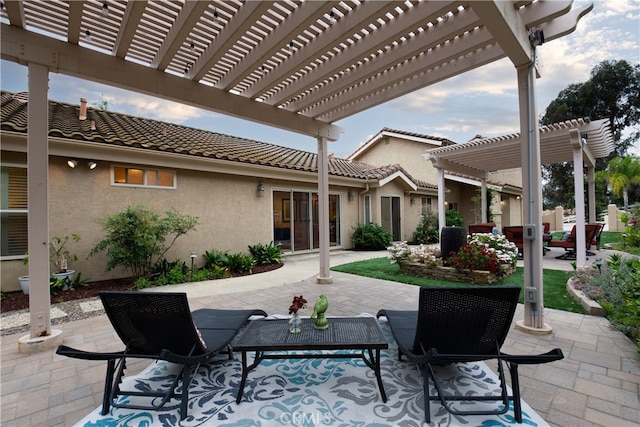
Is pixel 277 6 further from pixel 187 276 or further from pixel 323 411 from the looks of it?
pixel 187 276

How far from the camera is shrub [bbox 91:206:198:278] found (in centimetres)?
623

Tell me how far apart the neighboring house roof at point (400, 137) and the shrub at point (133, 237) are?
1460cm

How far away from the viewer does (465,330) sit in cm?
232

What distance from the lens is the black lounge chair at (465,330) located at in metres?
2.23

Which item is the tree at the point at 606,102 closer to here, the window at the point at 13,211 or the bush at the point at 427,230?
the bush at the point at 427,230

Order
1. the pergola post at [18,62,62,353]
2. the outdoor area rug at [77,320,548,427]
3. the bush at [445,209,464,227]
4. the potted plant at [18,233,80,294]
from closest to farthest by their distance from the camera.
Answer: the outdoor area rug at [77,320,548,427]
the pergola post at [18,62,62,353]
the potted plant at [18,233,80,294]
the bush at [445,209,464,227]

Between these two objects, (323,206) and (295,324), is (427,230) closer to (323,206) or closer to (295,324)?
(323,206)

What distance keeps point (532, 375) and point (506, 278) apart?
4605 mm

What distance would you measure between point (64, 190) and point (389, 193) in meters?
11.3

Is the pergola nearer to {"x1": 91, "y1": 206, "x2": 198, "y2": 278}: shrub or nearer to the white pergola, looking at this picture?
the white pergola

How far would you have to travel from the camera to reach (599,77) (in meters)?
24.7

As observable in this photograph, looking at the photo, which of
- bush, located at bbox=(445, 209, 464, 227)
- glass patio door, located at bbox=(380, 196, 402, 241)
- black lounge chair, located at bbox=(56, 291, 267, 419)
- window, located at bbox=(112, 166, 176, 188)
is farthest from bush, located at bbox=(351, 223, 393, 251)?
black lounge chair, located at bbox=(56, 291, 267, 419)

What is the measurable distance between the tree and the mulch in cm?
3062

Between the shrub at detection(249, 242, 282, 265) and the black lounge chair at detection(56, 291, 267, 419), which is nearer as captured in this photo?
the black lounge chair at detection(56, 291, 267, 419)
